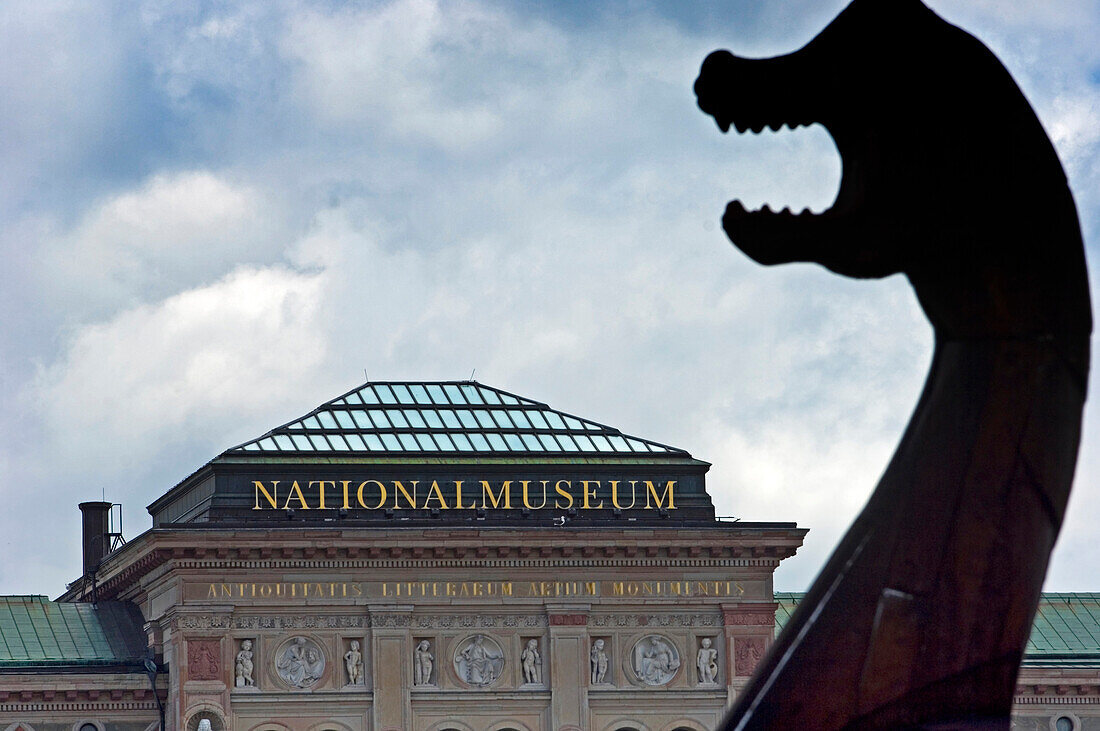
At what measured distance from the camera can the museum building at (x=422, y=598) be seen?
202 feet

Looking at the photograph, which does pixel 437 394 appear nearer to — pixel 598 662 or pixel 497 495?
pixel 497 495

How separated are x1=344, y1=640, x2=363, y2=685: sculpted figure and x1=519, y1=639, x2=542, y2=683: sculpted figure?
4030 millimetres

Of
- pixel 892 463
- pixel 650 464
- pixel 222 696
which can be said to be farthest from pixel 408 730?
pixel 892 463

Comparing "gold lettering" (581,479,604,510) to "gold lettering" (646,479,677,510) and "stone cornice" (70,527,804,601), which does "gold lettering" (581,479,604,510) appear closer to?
"gold lettering" (646,479,677,510)

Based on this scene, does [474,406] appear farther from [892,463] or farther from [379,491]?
[892,463]

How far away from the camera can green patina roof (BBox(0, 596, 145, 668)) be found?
64.1 meters

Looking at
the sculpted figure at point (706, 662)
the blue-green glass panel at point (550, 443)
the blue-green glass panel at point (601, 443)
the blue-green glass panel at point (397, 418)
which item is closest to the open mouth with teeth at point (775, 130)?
the sculpted figure at point (706, 662)

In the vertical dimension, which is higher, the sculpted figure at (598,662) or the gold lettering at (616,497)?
the gold lettering at (616,497)

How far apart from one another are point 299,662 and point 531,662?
5803 mm

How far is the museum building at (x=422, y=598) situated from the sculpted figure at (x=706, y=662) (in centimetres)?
7

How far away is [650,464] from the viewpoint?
65.4m

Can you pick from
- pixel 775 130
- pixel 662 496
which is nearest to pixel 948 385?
pixel 775 130

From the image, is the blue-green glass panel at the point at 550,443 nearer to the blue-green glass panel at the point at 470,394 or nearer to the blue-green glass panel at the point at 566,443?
the blue-green glass panel at the point at 566,443

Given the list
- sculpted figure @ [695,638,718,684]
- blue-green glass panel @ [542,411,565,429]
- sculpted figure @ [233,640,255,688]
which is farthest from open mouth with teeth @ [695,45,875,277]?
blue-green glass panel @ [542,411,565,429]
